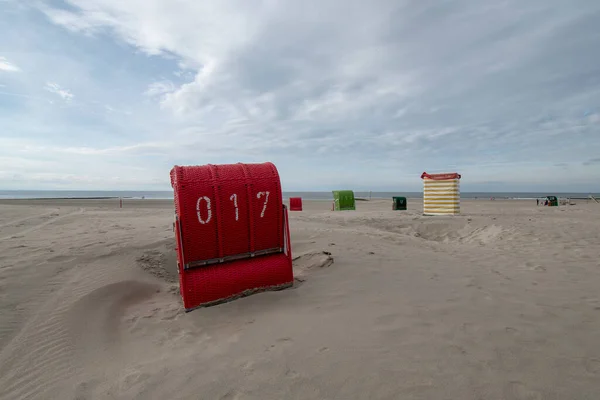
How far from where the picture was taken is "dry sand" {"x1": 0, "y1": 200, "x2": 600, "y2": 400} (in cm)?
255

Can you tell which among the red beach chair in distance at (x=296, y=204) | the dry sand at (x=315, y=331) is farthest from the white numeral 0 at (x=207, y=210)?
the red beach chair in distance at (x=296, y=204)

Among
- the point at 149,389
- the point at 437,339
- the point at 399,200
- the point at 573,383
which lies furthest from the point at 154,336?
the point at 399,200

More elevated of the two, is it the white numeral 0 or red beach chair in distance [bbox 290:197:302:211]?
the white numeral 0

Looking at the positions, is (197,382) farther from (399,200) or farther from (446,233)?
(399,200)

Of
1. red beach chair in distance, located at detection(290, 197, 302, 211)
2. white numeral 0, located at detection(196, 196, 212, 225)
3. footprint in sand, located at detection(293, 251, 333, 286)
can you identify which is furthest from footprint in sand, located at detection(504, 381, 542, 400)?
red beach chair in distance, located at detection(290, 197, 302, 211)

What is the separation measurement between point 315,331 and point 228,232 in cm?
208

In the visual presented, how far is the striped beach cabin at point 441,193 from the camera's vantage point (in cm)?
1648

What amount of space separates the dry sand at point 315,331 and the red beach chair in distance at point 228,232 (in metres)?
0.33

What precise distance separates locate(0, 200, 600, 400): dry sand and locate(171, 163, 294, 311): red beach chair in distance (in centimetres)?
33

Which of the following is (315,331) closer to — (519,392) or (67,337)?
(519,392)

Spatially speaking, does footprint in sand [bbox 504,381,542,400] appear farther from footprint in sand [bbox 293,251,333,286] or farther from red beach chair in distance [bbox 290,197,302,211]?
red beach chair in distance [bbox 290,197,302,211]

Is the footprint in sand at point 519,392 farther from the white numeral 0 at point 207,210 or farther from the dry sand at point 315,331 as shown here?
the white numeral 0 at point 207,210

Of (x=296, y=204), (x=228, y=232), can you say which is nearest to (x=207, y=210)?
(x=228, y=232)

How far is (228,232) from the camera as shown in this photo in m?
4.78
